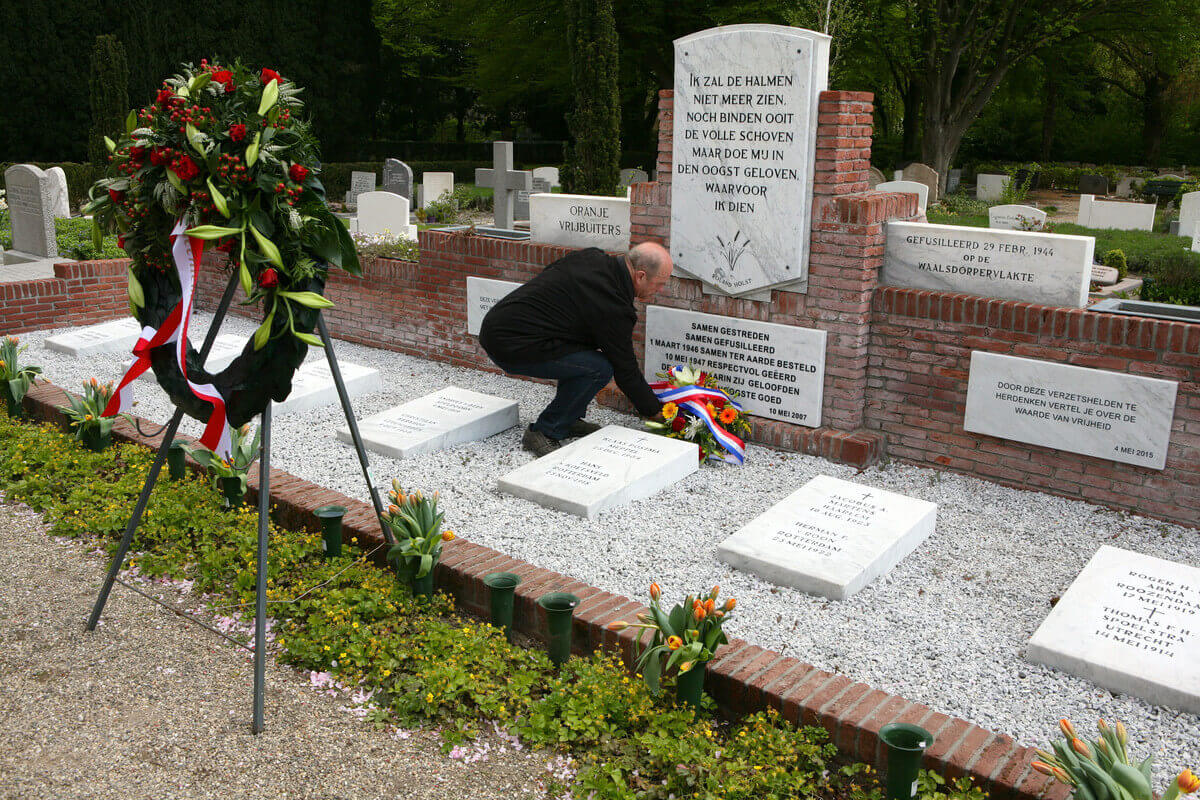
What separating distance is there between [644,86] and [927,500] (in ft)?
88.3

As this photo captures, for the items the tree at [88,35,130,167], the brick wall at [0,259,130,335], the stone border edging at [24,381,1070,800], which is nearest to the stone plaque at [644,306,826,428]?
the stone border edging at [24,381,1070,800]

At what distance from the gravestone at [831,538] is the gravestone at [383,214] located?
8.80 m

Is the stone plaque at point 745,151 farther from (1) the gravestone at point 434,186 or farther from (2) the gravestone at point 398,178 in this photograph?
(1) the gravestone at point 434,186

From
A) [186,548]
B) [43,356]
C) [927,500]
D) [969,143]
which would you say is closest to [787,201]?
[927,500]

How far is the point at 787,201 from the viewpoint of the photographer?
20.5 ft

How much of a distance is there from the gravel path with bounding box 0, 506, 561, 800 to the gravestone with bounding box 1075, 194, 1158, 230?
62.4 ft

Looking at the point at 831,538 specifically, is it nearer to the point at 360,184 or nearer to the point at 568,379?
the point at 568,379

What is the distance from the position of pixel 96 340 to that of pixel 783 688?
25.4 ft

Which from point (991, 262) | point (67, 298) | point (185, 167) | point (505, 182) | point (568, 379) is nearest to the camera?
point (185, 167)

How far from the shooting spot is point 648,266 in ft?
20.3

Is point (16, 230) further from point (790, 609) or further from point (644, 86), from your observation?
point (644, 86)

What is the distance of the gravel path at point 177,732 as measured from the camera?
3.32 m

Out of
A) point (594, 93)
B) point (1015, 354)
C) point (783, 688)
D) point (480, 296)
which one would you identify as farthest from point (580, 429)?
point (594, 93)

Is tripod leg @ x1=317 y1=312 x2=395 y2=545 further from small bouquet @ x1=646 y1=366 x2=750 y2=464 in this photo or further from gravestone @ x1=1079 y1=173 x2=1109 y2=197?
gravestone @ x1=1079 y1=173 x2=1109 y2=197
